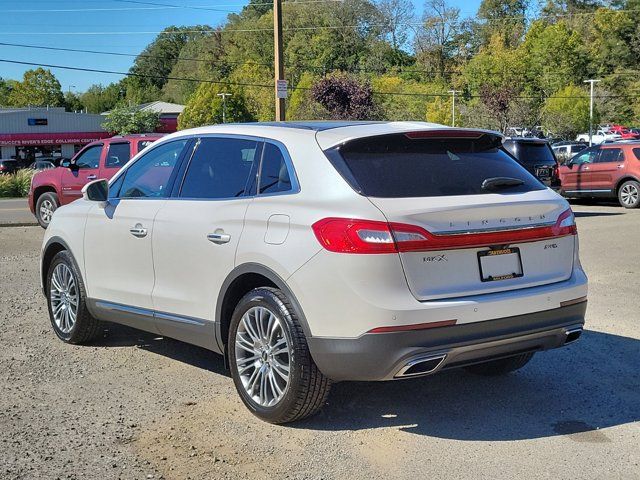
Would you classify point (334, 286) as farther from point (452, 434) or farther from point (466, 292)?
point (452, 434)

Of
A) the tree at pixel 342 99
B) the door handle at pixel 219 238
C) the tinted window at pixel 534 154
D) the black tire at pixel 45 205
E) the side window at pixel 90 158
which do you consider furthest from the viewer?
the tree at pixel 342 99

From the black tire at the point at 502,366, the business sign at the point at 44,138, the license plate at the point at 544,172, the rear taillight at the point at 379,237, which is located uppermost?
the business sign at the point at 44,138

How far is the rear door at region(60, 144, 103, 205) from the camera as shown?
15688 millimetres

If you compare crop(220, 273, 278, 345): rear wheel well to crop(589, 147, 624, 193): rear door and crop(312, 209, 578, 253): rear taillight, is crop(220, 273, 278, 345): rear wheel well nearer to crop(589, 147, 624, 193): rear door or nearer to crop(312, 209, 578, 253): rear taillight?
crop(312, 209, 578, 253): rear taillight

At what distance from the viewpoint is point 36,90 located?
10525 centimetres

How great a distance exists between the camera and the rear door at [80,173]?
15688 mm

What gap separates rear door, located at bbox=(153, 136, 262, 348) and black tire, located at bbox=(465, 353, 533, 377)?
2.05 meters

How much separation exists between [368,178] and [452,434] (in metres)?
1.59

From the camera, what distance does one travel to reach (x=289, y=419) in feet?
15.1

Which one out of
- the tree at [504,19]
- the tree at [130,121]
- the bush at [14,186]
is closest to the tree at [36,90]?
the tree at [130,121]

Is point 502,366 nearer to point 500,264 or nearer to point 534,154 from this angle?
point 500,264

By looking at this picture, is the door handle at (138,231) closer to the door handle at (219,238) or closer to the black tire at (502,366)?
the door handle at (219,238)

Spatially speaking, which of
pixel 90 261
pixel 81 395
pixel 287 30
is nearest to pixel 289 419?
pixel 81 395

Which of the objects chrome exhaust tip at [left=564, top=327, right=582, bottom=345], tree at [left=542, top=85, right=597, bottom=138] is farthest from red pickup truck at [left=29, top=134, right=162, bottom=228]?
tree at [left=542, top=85, right=597, bottom=138]
